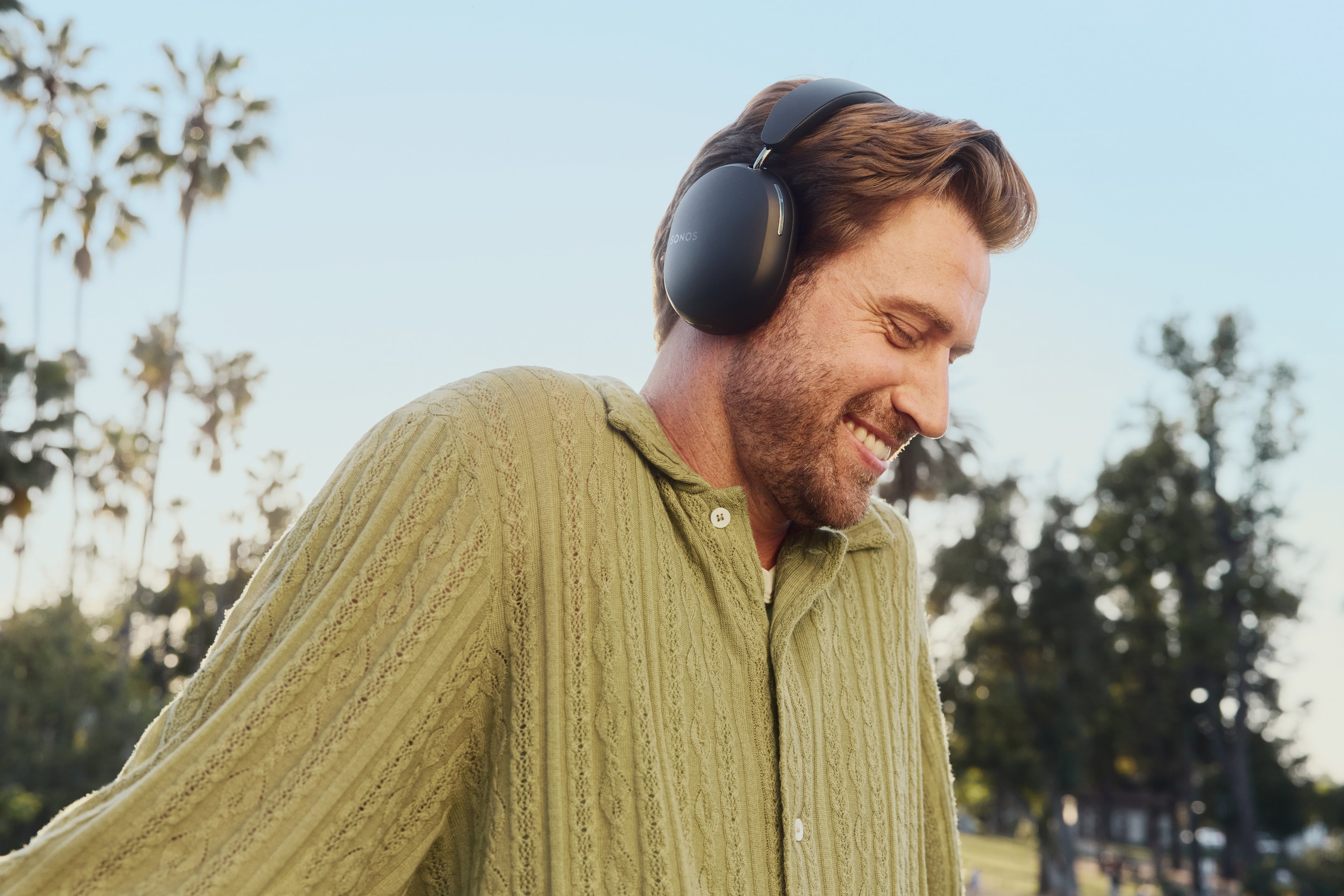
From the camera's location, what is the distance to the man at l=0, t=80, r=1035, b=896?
130cm

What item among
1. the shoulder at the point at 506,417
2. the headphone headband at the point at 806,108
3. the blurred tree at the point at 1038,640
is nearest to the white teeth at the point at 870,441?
the shoulder at the point at 506,417

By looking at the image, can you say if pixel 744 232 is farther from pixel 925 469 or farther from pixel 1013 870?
pixel 1013 870

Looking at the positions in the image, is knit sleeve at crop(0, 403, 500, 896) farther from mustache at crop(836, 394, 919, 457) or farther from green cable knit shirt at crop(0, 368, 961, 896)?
mustache at crop(836, 394, 919, 457)

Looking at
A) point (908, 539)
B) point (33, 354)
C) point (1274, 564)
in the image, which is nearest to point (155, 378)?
point (33, 354)

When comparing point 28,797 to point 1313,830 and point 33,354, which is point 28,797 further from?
point 1313,830

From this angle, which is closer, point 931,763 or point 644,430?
point 644,430

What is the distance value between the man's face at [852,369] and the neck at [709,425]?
0.02 m

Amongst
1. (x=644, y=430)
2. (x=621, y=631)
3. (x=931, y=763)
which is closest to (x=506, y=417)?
(x=644, y=430)

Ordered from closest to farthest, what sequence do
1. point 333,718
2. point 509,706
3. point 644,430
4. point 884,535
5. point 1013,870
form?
point 333,718 < point 509,706 < point 644,430 < point 884,535 < point 1013,870

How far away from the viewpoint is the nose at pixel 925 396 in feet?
5.76

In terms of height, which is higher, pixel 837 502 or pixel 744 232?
pixel 744 232

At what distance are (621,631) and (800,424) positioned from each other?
1.52ft

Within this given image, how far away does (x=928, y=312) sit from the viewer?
1.75 meters

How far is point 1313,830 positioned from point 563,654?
53472 millimetres
